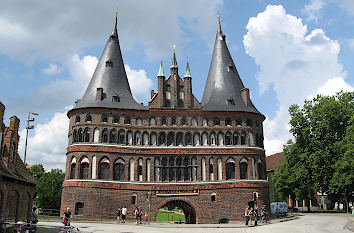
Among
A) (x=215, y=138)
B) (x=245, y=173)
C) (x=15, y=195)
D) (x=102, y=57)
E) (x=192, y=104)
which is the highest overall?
Result: (x=102, y=57)

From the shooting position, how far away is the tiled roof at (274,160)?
244 feet

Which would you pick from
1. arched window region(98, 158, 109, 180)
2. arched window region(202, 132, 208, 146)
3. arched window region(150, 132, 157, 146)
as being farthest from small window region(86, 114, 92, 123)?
arched window region(202, 132, 208, 146)

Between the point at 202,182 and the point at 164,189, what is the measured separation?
405cm

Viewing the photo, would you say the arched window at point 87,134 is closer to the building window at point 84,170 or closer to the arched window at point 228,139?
the building window at point 84,170

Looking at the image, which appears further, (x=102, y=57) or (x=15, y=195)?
(x=102, y=57)

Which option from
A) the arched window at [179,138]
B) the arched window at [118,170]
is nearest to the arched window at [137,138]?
the arched window at [118,170]

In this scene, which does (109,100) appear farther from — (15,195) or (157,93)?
(15,195)

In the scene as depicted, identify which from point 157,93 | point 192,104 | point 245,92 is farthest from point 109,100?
point 245,92

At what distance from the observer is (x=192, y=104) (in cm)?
3819

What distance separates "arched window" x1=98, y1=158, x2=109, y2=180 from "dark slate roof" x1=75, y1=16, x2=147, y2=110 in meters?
5.80

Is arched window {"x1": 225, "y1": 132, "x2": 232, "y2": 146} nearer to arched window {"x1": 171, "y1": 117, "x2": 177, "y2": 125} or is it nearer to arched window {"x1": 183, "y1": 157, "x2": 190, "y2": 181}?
arched window {"x1": 183, "y1": 157, "x2": 190, "y2": 181}

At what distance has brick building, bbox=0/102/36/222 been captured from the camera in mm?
18766

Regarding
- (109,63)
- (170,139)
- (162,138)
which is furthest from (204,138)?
(109,63)

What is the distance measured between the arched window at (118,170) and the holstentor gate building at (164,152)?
0.34ft
